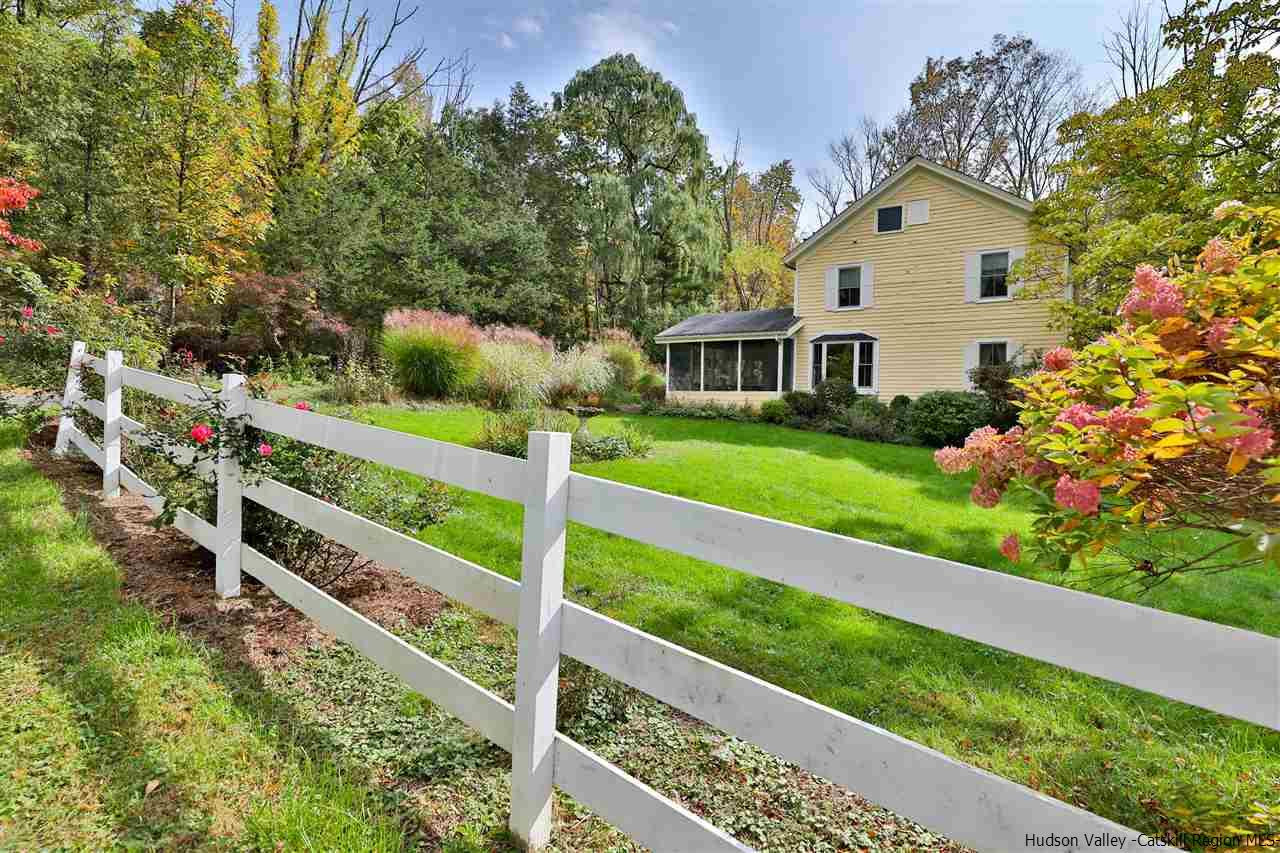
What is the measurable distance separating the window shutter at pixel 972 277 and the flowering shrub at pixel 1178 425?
14971 millimetres

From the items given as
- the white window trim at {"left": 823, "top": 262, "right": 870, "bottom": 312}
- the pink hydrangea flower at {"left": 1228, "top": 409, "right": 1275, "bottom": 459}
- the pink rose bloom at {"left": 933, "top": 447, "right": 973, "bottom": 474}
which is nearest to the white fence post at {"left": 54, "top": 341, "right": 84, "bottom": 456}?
the pink rose bloom at {"left": 933, "top": 447, "right": 973, "bottom": 474}

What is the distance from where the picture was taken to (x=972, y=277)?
1491 centimetres

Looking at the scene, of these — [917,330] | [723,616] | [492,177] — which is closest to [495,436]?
[723,616]

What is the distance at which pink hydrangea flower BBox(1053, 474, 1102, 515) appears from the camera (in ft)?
4.32

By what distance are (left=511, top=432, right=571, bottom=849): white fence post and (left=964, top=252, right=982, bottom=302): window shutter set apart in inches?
627

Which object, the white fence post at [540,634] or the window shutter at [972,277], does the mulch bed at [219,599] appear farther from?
the window shutter at [972,277]

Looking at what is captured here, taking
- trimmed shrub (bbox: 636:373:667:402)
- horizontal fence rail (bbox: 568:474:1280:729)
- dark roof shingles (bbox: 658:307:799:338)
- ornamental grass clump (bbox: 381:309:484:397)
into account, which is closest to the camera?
horizontal fence rail (bbox: 568:474:1280:729)

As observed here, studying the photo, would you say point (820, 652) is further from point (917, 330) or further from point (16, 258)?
point (917, 330)

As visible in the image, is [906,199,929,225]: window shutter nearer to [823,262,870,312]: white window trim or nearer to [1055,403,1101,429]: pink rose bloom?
[823,262,870,312]: white window trim

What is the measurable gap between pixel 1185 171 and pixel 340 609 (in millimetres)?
11369


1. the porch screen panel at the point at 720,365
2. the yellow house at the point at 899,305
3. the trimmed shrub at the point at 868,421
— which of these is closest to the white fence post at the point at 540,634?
the trimmed shrub at the point at 868,421

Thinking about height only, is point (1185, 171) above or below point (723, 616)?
above

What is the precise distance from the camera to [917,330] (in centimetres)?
1559

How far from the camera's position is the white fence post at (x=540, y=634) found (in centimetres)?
170
